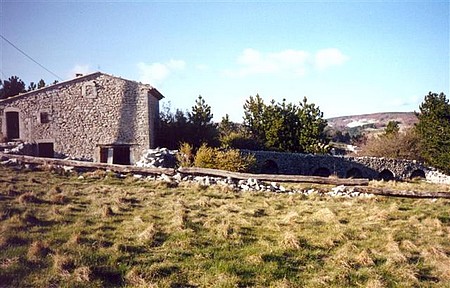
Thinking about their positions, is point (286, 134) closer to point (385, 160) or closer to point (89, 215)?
point (385, 160)

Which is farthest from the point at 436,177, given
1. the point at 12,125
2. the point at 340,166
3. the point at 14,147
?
the point at 12,125

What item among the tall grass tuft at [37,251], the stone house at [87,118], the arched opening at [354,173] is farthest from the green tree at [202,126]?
the tall grass tuft at [37,251]

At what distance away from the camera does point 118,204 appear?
10.1 meters

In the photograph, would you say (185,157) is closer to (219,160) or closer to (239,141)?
(219,160)

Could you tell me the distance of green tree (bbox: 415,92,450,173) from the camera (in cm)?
3075

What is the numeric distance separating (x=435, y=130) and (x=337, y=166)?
10.7 meters

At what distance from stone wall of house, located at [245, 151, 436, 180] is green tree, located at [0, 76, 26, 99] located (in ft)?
78.3

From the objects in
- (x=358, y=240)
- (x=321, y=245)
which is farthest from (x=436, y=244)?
(x=321, y=245)

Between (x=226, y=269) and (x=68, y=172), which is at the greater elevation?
(x=68, y=172)

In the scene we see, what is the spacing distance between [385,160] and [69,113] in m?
26.1

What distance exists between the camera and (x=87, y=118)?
21719 mm

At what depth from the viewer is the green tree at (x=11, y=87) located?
32.2 m

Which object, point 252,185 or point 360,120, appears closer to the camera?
point 252,185

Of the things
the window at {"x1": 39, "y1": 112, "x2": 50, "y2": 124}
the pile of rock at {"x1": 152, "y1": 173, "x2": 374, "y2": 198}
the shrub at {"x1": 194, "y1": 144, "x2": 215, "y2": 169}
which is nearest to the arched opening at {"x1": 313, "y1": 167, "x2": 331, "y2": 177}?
the shrub at {"x1": 194, "y1": 144, "x2": 215, "y2": 169}
